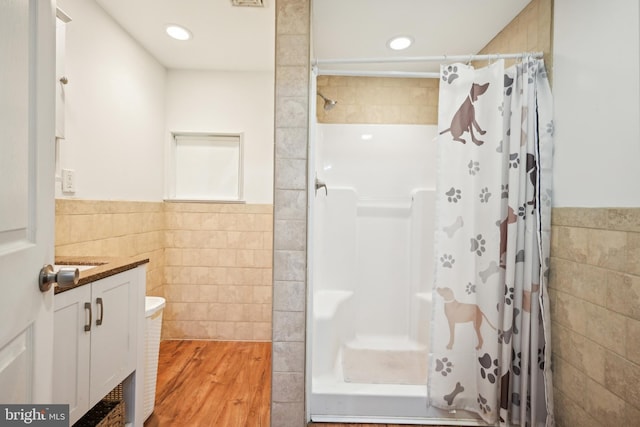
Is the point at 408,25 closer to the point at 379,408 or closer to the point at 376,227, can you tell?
the point at 376,227

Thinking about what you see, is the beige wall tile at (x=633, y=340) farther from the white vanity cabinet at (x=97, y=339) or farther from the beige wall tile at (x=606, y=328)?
the white vanity cabinet at (x=97, y=339)

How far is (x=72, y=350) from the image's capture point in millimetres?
1152

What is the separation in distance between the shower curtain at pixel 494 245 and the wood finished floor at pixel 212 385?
107cm

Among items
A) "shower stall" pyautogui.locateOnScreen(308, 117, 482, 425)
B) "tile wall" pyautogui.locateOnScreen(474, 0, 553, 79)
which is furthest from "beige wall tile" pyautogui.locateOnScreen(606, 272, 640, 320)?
"shower stall" pyautogui.locateOnScreen(308, 117, 482, 425)

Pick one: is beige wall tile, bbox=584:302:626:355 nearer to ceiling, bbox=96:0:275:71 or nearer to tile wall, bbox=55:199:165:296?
ceiling, bbox=96:0:275:71

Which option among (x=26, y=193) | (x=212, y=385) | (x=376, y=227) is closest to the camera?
(x=26, y=193)

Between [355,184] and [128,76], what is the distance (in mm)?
1814

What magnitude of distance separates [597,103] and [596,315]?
2.89 ft

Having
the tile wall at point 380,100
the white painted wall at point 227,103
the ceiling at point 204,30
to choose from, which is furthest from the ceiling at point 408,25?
the white painted wall at point 227,103

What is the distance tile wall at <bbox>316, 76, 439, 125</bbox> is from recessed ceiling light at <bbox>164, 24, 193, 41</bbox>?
1.01 metres

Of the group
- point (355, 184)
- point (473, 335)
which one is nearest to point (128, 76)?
point (355, 184)

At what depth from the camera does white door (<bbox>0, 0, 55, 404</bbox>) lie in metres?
0.63

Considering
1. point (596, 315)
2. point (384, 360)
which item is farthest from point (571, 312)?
point (384, 360)

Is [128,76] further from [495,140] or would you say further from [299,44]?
[495,140]
